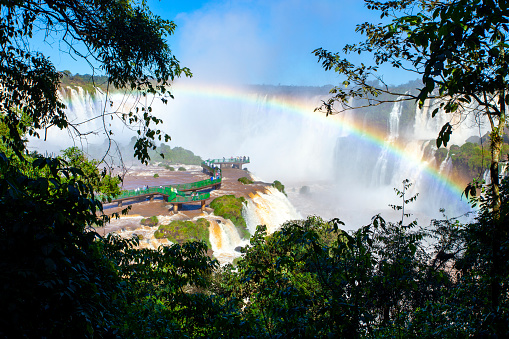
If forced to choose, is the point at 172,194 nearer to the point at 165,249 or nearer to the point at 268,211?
the point at 268,211

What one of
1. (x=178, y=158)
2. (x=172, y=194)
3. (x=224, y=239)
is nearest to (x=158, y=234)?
(x=224, y=239)

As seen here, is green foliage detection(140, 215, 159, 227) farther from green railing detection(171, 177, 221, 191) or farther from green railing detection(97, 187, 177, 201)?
green railing detection(171, 177, 221, 191)

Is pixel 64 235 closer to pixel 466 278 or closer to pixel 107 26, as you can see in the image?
pixel 107 26

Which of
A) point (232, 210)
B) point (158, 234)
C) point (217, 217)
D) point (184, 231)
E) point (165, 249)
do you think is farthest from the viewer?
point (232, 210)

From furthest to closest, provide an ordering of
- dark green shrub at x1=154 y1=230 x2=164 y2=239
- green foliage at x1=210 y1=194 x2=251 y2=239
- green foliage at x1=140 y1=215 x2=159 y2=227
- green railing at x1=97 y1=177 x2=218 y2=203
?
green railing at x1=97 y1=177 x2=218 y2=203 < green foliage at x1=210 y1=194 x2=251 y2=239 < green foliage at x1=140 y1=215 x2=159 y2=227 < dark green shrub at x1=154 y1=230 x2=164 y2=239

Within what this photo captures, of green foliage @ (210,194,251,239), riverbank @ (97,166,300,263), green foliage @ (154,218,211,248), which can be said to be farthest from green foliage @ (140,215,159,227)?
green foliage @ (210,194,251,239)

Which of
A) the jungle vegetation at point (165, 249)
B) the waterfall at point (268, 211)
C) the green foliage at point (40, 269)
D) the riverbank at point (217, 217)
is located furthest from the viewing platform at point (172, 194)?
the green foliage at point (40, 269)
